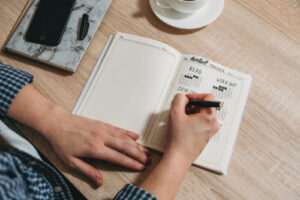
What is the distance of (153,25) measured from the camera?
753mm

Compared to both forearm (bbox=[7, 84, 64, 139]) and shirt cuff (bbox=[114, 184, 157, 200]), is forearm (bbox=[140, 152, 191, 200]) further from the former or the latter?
forearm (bbox=[7, 84, 64, 139])

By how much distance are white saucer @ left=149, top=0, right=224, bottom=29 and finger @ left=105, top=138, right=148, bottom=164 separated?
361 mm

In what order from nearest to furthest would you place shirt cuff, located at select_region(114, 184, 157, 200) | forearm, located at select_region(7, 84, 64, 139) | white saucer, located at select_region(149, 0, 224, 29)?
shirt cuff, located at select_region(114, 184, 157, 200)
forearm, located at select_region(7, 84, 64, 139)
white saucer, located at select_region(149, 0, 224, 29)

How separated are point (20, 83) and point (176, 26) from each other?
1.47 feet

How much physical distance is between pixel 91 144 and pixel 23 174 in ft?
0.53

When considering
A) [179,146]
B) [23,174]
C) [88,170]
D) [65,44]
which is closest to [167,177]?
[179,146]

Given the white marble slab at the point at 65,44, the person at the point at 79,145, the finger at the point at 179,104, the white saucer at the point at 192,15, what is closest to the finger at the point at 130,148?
the person at the point at 79,145

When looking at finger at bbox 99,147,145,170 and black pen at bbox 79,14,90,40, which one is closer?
finger at bbox 99,147,145,170

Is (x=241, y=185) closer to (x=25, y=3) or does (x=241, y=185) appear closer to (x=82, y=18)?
(x=82, y=18)

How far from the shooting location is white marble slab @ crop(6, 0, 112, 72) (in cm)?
69

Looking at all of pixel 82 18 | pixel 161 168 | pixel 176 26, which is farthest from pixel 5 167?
pixel 176 26

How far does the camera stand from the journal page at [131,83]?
2.12 feet

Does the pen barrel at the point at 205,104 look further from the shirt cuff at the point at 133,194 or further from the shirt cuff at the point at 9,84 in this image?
the shirt cuff at the point at 9,84

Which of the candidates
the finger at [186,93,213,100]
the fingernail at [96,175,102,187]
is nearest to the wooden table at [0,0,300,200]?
the fingernail at [96,175,102,187]
